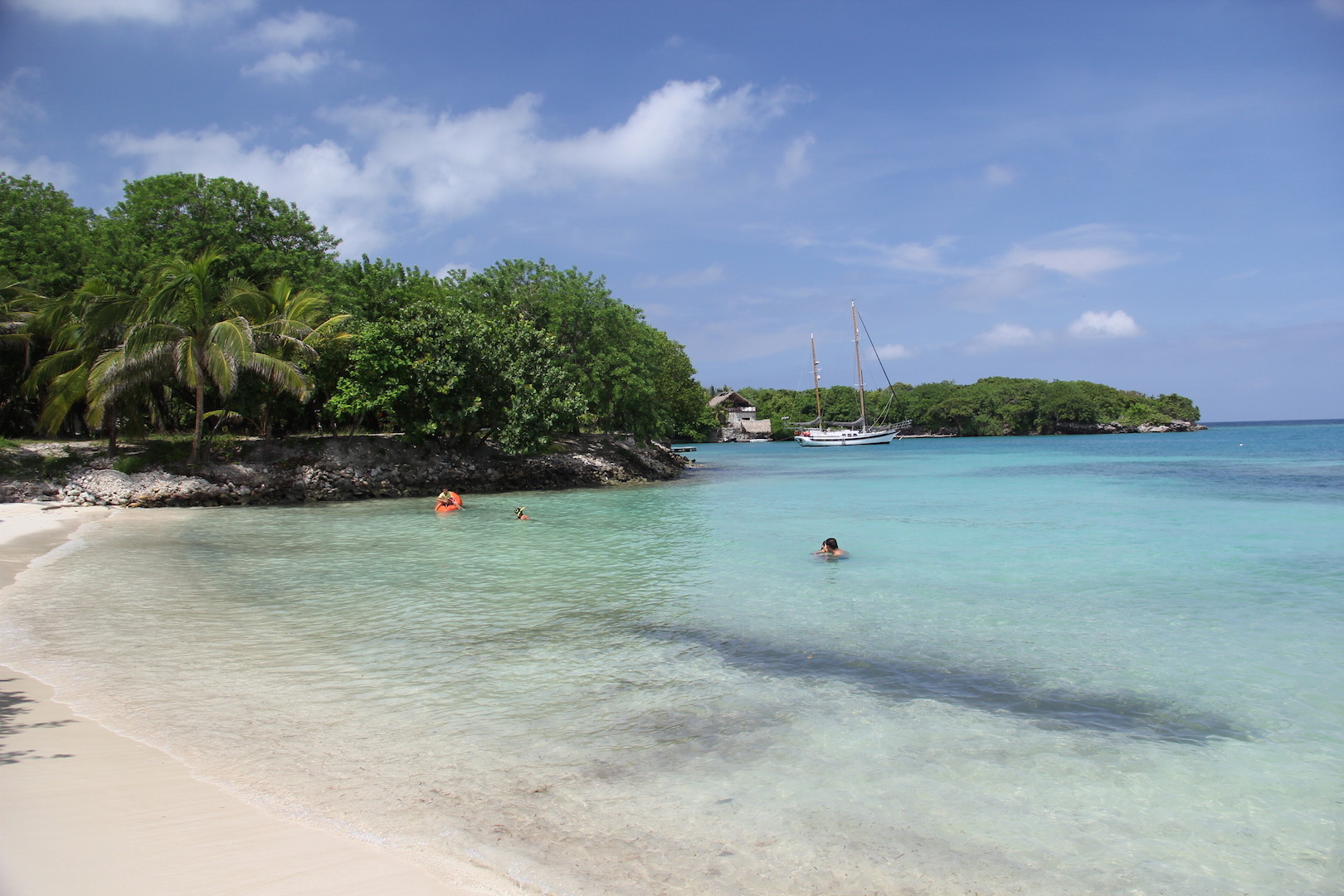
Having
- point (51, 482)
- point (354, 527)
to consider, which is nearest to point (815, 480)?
point (354, 527)

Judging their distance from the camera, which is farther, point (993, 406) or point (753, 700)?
point (993, 406)

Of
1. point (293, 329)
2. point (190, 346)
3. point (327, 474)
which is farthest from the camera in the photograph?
point (327, 474)

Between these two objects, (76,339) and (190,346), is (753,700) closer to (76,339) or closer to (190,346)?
(190,346)

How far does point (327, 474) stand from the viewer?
25.4 metres

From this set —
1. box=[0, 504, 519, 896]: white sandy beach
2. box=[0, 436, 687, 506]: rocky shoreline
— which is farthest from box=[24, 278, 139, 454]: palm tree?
box=[0, 504, 519, 896]: white sandy beach

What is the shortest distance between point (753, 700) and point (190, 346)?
71.8 ft

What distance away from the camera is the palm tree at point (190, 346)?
20938mm

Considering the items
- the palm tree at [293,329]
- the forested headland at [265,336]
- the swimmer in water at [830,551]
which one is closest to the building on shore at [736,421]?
the forested headland at [265,336]

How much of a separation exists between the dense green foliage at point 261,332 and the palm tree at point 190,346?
0.05 metres

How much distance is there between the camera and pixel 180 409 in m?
29.6

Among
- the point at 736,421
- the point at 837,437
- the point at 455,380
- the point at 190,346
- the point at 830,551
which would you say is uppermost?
the point at 190,346

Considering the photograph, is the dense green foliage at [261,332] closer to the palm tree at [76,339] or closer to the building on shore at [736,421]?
the palm tree at [76,339]

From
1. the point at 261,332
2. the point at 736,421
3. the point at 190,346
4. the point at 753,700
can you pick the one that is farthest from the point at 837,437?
the point at 753,700

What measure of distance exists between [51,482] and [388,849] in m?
23.4
